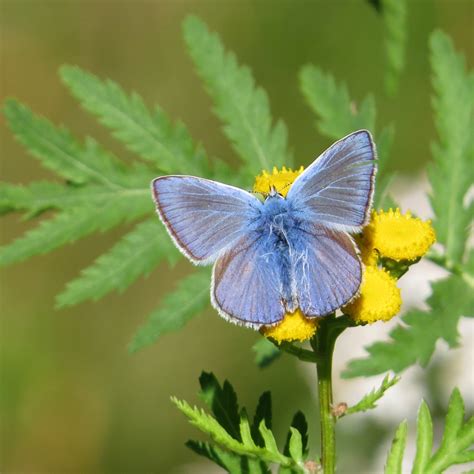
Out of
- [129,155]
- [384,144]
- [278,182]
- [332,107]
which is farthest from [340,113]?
[129,155]

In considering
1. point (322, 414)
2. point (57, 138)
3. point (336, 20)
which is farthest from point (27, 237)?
point (336, 20)

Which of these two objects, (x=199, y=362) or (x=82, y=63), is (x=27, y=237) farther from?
→ (x=82, y=63)

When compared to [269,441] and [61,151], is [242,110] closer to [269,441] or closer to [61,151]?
[61,151]

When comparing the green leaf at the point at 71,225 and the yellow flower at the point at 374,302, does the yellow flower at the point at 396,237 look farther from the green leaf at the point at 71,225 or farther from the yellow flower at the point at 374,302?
the green leaf at the point at 71,225

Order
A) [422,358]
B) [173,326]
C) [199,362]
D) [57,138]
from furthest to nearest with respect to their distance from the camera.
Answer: [199,362]
[57,138]
[173,326]
[422,358]

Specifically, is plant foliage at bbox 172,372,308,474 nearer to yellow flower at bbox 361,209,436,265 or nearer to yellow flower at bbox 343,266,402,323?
yellow flower at bbox 343,266,402,323

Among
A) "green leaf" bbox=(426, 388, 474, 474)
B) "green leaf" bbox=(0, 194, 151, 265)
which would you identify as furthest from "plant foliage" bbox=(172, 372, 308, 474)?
"green leaf" bbox=(0, 194, 151, 265)
